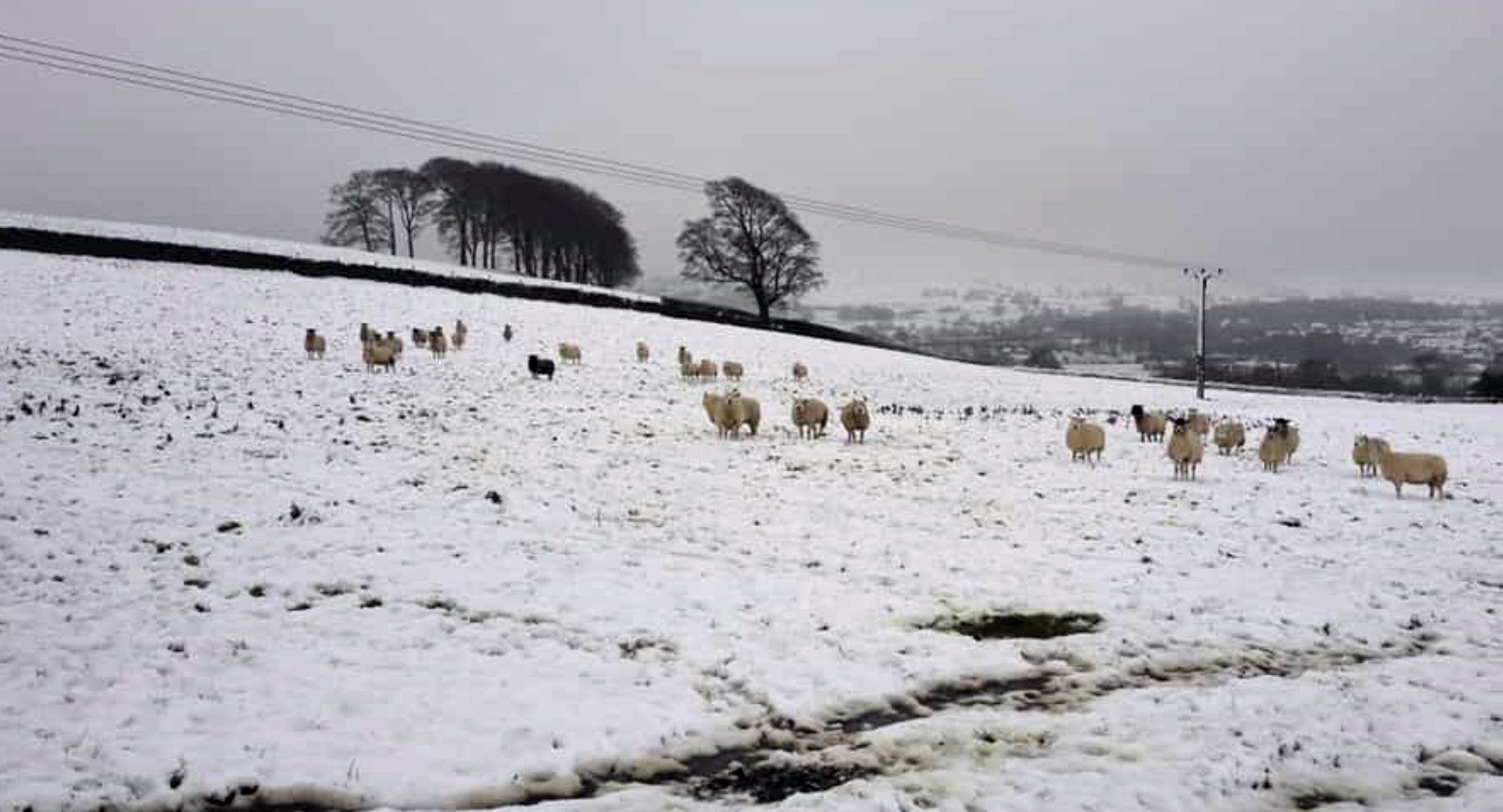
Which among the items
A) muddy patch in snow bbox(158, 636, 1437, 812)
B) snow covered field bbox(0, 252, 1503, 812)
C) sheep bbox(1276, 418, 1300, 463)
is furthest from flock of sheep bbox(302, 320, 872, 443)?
muddy patch in snow bbox(158, 636, 1437, 812)

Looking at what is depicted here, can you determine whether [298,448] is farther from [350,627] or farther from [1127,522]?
[1127,522]

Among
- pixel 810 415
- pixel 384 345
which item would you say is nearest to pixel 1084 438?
pixel 810 415

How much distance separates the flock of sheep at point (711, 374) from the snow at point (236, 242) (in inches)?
788

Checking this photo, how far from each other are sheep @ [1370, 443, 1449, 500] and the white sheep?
13.1 m

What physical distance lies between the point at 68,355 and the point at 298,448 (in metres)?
12.9

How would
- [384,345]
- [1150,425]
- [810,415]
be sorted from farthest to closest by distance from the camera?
[384,345] < [1150,425] < [810,415]

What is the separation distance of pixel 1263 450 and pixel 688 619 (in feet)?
51.2

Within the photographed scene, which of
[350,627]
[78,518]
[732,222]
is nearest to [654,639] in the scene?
[350,627]

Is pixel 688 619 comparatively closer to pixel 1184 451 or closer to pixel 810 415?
pixel 810 415

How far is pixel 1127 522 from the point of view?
42.8 ft

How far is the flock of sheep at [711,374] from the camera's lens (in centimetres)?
1925

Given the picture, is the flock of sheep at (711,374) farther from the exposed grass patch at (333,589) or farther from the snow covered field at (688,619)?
the exposed grass patch at (333,589)

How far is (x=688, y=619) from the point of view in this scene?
8.66 m

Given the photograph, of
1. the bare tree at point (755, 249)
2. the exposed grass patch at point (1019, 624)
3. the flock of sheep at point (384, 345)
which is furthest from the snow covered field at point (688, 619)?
the bare tree at point (755, 249)
